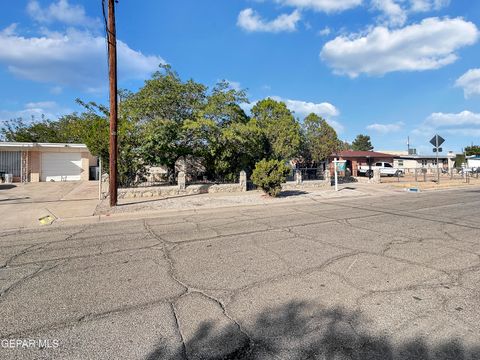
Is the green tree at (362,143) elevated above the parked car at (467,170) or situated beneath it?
elevated above

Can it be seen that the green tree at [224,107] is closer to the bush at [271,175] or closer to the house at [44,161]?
the bush at [271,175]

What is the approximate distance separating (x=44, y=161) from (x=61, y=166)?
134 cm

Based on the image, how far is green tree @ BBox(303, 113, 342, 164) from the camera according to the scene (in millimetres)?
30422

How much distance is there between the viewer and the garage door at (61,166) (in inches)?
1022

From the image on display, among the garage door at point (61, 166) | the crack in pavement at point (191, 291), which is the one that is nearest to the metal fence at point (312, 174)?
the garage door at point (61, 166)

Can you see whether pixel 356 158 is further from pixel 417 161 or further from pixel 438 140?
pixel 438 140

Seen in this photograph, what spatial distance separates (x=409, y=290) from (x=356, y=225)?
439cm

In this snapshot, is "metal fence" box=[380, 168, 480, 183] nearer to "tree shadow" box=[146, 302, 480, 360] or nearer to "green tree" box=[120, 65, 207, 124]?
"green tree" box=[120, 65, 207, 124]

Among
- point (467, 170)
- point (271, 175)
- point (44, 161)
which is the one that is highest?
point (44, 161)

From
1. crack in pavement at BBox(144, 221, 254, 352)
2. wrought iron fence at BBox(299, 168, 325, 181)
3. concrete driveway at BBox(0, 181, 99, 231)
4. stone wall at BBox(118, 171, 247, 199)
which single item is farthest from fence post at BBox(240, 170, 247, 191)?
crack in pavement at BBox(144, 221, 254, 352)

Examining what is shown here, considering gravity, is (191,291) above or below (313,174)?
below

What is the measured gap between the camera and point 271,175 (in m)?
14.7

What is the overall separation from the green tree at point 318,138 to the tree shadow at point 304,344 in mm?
28486

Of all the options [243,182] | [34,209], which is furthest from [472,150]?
[34,209]
